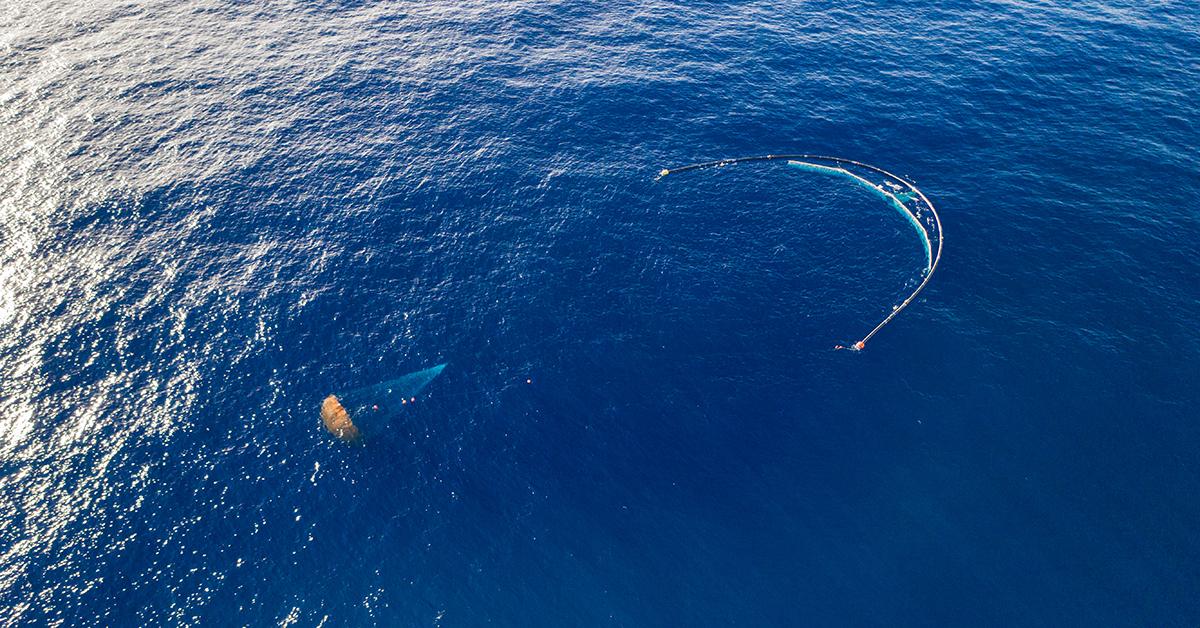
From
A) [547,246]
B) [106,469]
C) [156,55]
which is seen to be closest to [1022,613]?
[547,246]

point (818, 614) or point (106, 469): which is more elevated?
point (106, 469)

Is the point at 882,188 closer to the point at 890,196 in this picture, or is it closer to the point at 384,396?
the point at 890,196

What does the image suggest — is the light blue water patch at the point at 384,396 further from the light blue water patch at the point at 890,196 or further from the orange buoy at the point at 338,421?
the light blue water patch at the point at 890,196

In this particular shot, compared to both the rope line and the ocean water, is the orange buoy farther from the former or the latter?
the rope line

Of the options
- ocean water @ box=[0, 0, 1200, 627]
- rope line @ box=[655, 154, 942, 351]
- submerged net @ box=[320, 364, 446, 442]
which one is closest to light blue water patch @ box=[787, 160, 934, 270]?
rope line @ box=[655, 154, 942, 351]

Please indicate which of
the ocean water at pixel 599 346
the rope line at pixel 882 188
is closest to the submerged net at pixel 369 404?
the ocean water at pixel 599 346

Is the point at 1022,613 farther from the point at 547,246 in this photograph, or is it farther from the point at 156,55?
the point at 156,55

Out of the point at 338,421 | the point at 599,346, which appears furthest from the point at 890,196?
the point at 338,421
